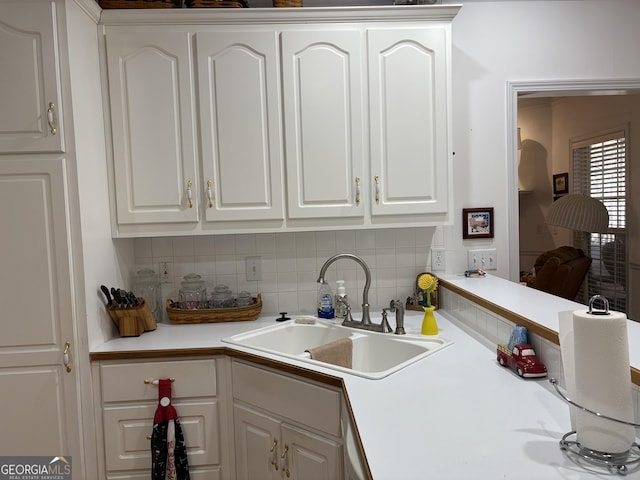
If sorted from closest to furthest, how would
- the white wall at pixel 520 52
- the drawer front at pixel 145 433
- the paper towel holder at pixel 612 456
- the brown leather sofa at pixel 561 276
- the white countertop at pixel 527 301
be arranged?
the paper towel holder at pixel 612 456 < the white countertop at pixel 527 301 < the drawer front at pixel 145 433 < the white wall at pixel 520 52 < the brown leather sofa at pixel 561 276

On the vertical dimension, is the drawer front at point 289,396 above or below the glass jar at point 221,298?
below

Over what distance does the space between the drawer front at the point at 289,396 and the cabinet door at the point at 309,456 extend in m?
0.04

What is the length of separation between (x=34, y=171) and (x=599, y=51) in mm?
2740

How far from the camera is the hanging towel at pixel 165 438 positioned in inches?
77.8

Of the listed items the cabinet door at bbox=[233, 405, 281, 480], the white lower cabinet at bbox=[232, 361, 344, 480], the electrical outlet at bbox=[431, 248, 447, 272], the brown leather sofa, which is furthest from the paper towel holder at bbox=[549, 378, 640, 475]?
the brown leather sofa

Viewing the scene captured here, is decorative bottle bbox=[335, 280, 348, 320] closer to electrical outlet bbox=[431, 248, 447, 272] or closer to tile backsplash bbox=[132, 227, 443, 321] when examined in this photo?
tile backsplash bbox=[132, 227, 443, 321]

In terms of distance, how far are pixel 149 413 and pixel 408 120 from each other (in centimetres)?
170

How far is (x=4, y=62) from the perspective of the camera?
188 centimetres

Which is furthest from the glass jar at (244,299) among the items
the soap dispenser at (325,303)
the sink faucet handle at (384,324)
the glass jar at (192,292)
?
the sink faucet handle at (384,324)

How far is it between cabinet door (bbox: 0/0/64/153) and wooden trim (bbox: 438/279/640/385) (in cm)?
175

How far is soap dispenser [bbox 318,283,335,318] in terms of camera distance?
243 cm

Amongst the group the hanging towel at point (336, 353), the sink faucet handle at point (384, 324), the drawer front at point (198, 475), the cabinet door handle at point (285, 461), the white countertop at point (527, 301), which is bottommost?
the drawer front at point (198, 475)

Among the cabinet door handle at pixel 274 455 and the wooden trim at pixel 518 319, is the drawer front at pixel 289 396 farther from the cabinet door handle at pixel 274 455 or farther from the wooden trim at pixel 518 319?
the wooden trim at pixel 518 319

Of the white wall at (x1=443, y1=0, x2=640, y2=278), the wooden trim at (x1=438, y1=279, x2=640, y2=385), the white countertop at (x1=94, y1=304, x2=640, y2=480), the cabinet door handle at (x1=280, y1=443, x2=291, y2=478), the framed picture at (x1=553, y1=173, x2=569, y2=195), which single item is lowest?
the cabinet door handle at (x1=280, y1=443, x2=291, y2=478)
